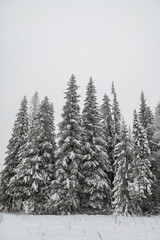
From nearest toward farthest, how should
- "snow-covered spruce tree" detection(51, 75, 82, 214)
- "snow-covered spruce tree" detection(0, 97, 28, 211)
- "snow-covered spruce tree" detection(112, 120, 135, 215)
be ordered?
"snow-covered spruce tree" detection(51, 75, 82, 214) → "snow-covered spruce tree" detection(112, 120, 135, 215) → "snow-covered spruce tree" detection(0, 97, 28, 211)

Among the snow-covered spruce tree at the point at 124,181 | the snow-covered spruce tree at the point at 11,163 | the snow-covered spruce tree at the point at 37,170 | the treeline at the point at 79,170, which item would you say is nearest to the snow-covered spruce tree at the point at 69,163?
the treeline at the point at 79,170

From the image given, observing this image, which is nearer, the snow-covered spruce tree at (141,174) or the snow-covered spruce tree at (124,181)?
the snow-covered spruce tree at (124,181)

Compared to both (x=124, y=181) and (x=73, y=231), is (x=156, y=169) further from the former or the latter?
(x=73, y=231)

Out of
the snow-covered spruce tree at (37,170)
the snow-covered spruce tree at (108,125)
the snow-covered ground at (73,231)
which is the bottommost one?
the snow-covered ground at (73,231)

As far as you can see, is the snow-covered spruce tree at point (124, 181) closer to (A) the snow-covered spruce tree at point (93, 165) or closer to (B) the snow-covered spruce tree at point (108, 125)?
(A) the snow-covered spruce tree at point (93, 165)

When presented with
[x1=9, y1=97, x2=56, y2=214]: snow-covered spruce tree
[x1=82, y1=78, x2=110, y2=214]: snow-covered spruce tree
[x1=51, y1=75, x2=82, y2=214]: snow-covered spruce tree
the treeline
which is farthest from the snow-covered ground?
[x1=9, y1=97, x2=56, y2=214]: snow-covered spruce tree

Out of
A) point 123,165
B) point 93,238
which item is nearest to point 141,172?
point 123,165

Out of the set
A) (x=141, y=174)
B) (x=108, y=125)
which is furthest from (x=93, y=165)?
(x=108, y=125)

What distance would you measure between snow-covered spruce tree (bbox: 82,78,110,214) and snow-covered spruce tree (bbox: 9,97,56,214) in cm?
410

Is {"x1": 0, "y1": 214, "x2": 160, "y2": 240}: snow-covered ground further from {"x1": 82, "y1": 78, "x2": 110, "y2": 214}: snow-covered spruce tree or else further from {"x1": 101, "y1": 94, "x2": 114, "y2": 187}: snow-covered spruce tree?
{"x1": 101, "y1": 94, "x2": 114, "y2": 187}: snow-covered spruce tree

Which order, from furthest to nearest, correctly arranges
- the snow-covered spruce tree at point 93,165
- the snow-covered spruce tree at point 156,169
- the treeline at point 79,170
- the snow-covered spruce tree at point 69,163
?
1. the snow-covered spruce tree at point 156,169
2. the snow-covered spruce tree at point 93,165
3. the treeline at point 79,170
4. the snow-covered spruce tree at point 69,163

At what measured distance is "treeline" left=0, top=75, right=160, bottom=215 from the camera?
1555 centimetres

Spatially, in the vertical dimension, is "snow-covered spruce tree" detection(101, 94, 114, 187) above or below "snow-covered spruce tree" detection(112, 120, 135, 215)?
above

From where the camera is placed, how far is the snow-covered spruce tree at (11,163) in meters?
19.3
